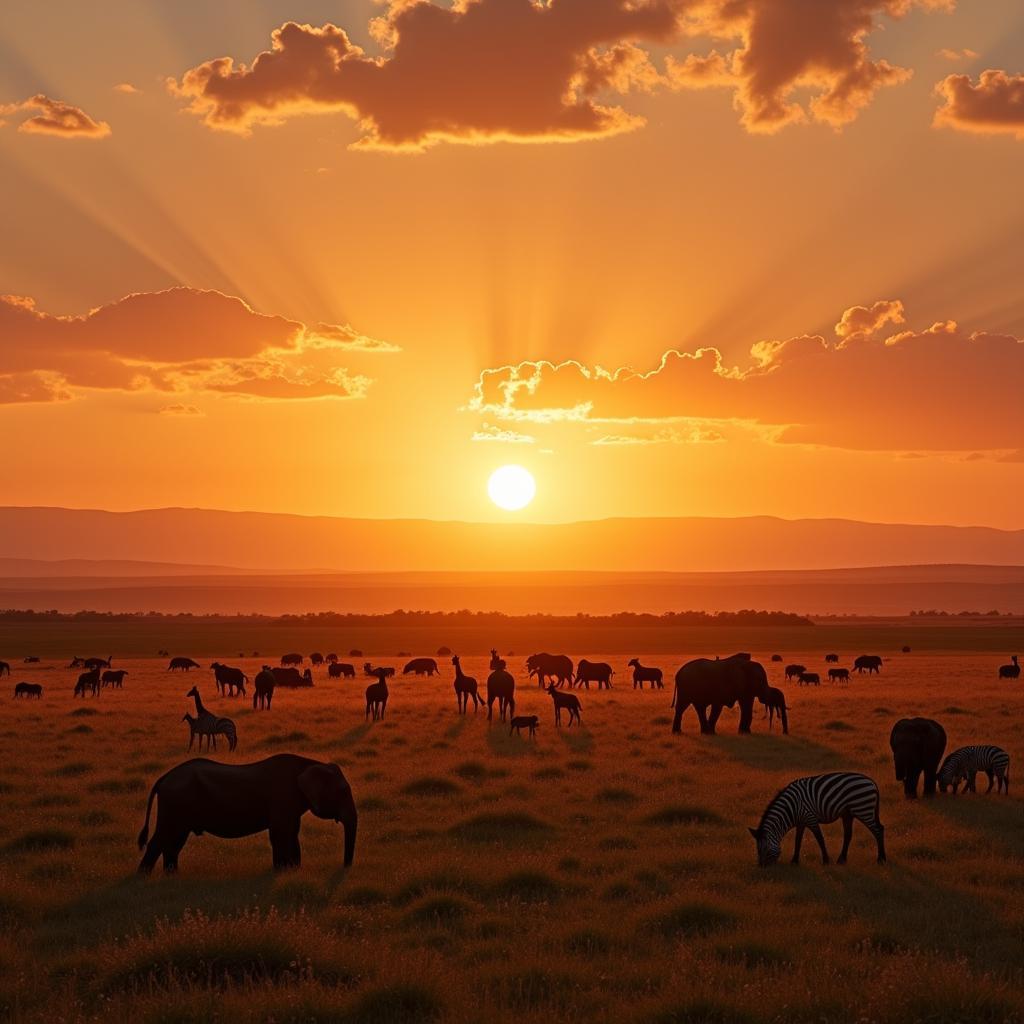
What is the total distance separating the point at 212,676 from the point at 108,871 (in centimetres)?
5180

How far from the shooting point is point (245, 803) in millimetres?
16547

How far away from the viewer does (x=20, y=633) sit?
128 metres

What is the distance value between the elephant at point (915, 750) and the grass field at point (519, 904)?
58 centimetres

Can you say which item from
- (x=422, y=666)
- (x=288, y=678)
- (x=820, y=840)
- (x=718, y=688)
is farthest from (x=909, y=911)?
(x=422, y=666)

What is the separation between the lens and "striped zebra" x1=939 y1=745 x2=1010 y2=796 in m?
23.4

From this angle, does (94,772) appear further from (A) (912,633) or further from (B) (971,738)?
(A) (912,633)

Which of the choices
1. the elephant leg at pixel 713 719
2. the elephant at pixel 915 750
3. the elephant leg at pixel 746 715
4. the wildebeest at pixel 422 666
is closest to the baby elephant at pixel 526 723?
the elephant leg at pixel 713 719

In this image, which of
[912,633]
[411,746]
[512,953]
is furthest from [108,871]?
[912,633]

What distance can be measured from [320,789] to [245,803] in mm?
1096

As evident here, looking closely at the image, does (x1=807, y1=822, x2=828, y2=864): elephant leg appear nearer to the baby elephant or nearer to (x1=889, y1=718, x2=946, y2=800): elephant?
(x1=889, y1=718, x2=946, y2=800): elephant

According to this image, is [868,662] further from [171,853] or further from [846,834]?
[171,853]

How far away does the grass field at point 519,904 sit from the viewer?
1080 cm

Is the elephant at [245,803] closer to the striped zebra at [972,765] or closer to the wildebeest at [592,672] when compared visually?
the striped zebra at [972,765]

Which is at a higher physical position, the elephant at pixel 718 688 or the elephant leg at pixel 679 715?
the elephant at pixel 718 688
